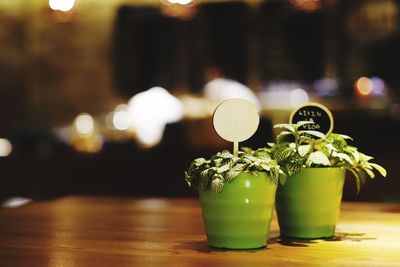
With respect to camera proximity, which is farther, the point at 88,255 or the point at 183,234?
the point at 183,234

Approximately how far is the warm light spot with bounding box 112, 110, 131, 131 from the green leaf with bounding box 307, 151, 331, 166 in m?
5.93

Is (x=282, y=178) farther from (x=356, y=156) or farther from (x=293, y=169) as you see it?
(x=356, y=156)

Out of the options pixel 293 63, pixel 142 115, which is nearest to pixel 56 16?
pixel 142 115

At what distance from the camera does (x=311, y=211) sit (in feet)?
4.37

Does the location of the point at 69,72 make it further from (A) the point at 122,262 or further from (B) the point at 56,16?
(A) the point at 122,262

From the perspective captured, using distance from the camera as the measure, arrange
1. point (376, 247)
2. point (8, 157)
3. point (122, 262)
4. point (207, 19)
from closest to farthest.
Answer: point (122, 262)
point (376, 247)
point (8, 157)
point (207, 19)

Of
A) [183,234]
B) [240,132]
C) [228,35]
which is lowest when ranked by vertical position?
[183,234]

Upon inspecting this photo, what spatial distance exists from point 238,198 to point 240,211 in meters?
0.02

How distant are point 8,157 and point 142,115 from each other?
2.32 m

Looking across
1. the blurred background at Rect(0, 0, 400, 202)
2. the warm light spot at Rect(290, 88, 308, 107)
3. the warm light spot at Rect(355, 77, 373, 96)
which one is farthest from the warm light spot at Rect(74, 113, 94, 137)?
the warm light spot at Rect(355, 77, 373, 96)

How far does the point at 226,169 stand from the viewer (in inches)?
47.3

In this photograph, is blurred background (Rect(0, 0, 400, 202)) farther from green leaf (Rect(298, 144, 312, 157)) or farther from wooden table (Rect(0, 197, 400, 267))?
green leaf (Rect(298, 144, 312, 157))

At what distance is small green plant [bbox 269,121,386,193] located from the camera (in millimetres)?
1306

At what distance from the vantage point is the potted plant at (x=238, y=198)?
1195 millimetres
